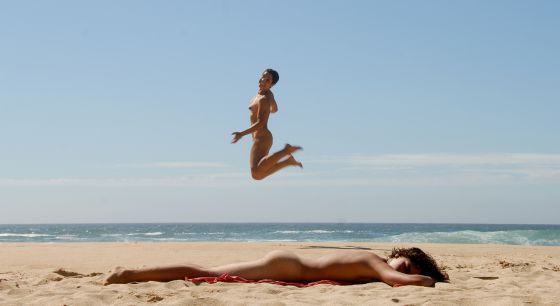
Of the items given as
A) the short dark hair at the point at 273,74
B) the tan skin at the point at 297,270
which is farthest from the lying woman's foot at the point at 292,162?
the tan skin at the point at 297,270

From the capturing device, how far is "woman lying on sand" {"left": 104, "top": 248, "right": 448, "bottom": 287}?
19.0ft

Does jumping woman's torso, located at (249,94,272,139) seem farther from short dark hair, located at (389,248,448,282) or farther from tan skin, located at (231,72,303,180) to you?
short dark hair, located at (389,248,448,282)

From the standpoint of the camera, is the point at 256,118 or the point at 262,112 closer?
the point at 262,112

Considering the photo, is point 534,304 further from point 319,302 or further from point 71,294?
point 71,294

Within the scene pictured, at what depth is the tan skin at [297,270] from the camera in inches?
228

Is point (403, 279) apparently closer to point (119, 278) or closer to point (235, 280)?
point (235, 280)

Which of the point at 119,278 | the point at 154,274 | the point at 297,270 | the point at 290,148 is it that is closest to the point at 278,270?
the point at 297,270

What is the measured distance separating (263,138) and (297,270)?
4062 mm

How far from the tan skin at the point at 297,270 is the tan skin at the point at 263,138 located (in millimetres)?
3383

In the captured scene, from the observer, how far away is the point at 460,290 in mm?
5266

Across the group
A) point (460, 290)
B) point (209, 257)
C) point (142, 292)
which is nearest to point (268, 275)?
point (142, 292)

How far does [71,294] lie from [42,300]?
33 centimetres

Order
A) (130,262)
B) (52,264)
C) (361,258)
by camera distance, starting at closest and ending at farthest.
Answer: (361,258) < (52,264) < (130,262)

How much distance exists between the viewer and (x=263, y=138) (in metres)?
9.67
